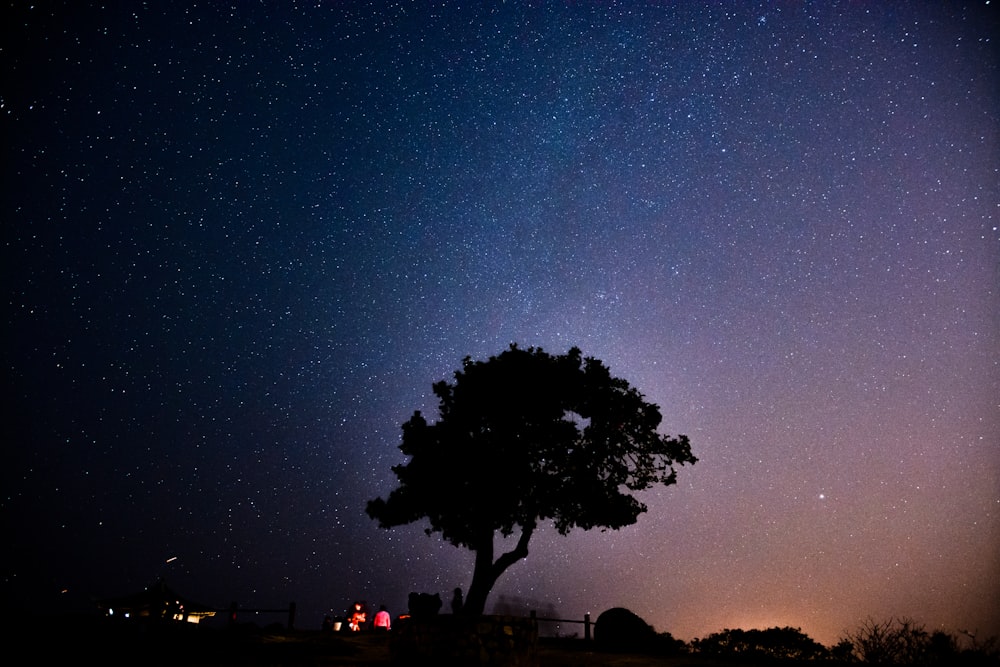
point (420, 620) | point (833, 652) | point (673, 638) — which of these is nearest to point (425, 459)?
point (420, 620)

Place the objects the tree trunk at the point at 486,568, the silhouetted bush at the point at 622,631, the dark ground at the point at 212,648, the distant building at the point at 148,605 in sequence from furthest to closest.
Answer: the distant building at the point at 148,605
the silhouetted bush at the point at 622,631
the tree trunk at the point at 486,568
the dark ground at the point at 212,648

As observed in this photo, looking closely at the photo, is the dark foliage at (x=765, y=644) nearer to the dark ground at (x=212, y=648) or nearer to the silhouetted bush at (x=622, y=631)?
the silhouetted bush at (x=622, y=631)

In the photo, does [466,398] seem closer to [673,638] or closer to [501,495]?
[501,495]

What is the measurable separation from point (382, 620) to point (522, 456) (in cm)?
1239

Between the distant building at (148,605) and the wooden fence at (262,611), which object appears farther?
the distant building at (148,605)

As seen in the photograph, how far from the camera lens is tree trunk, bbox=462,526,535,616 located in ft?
64.8

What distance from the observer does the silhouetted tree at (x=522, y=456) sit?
68.5 feet

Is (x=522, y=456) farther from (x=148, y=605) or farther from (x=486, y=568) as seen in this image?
(x=148, y=605)

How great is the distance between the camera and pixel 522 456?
69.5 ft

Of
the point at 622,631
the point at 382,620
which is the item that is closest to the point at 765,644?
the point at 622,631

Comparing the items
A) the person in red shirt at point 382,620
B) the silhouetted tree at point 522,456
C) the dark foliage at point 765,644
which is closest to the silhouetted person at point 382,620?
the person in red shirt at point 382,620

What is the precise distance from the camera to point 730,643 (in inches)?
1045

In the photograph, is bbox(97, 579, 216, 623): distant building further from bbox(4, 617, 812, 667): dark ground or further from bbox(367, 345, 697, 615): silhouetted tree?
bbox(367, 345, 697, 615): silhouetted tree

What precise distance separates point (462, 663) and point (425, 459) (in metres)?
8.08
